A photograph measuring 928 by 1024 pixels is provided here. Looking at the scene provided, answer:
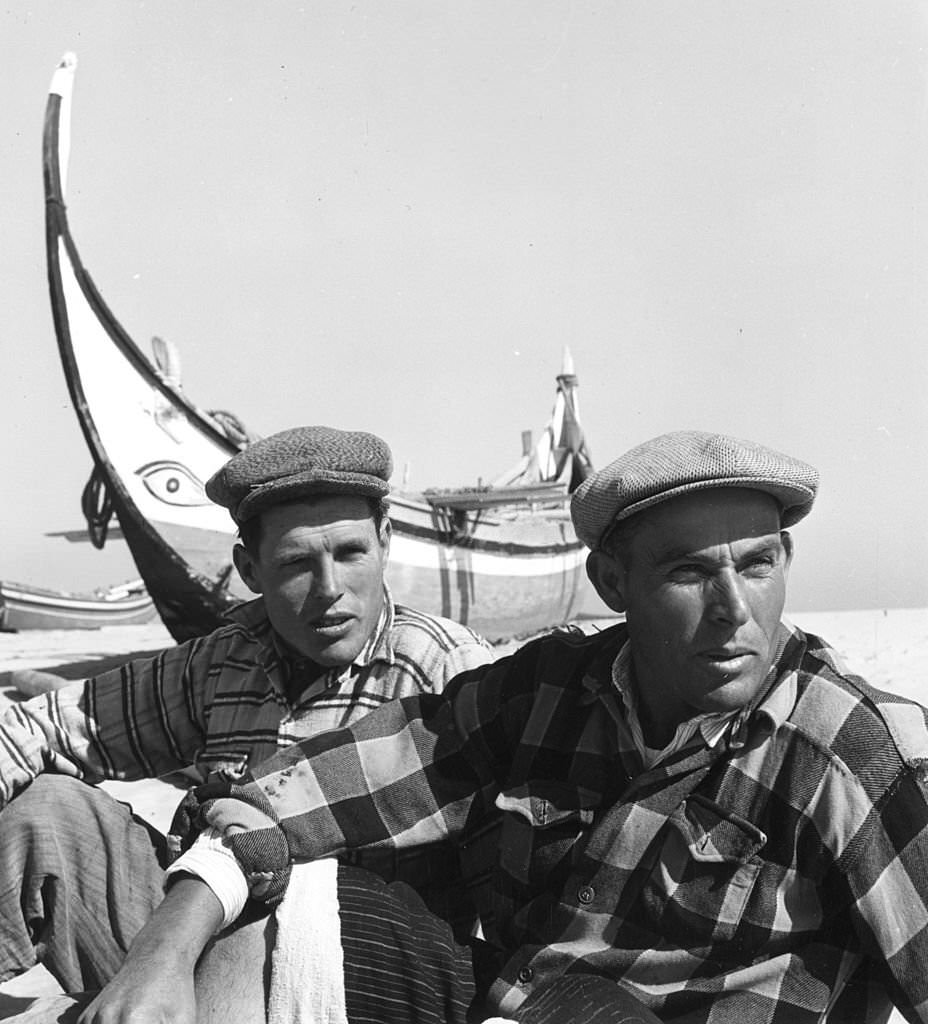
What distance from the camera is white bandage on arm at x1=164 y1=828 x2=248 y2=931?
1.58 m

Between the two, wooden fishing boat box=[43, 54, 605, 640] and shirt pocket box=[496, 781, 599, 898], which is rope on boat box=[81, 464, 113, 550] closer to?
wooden fishing boat box=[43, 54, 605, 640]

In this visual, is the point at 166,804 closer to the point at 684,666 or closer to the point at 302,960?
the point at 302,960

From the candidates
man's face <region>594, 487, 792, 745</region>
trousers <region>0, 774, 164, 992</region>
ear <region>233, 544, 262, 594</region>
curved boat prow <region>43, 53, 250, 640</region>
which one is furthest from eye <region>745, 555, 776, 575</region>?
curved boat prow <region>43, 53, 250, 640</region>

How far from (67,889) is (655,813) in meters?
1.15

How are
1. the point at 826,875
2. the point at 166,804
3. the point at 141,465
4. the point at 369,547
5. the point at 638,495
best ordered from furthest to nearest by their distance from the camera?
the point at 141,465 < the point at 166,804 < the point at 369,547 < the point at 638,495 < the point at 826,875

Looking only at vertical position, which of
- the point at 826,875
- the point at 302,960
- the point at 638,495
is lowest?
the point at 302,960

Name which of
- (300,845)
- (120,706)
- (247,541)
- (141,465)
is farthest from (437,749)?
(141,465)

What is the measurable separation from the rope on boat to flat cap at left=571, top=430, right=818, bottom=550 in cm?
865

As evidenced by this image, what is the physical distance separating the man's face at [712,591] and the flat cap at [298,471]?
2.63 feet

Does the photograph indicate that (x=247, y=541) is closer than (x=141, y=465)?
Yes

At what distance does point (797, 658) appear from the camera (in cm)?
155

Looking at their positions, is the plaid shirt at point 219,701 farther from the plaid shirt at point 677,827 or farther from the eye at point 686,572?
the eye at point 686,572

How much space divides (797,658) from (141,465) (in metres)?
9.33

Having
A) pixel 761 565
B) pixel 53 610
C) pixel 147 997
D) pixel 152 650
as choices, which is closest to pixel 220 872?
pixel 147 997
